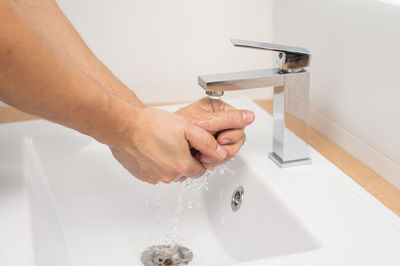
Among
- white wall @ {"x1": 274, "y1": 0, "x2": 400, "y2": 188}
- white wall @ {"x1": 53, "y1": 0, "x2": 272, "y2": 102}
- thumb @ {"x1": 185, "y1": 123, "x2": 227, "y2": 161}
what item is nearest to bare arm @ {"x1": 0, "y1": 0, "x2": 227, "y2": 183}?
thumb @ {"x1": 185, "y1": 123, "x2": 227, "y2": 161}

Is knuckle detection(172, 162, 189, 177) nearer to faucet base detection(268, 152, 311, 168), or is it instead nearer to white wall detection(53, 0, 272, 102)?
faucet base detection(268, 152, 311, 168)

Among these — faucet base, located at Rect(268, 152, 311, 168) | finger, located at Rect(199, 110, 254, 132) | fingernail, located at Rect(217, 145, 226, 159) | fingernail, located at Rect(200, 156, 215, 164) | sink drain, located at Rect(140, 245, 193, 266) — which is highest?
finger, located at Rect(199, 110, 254, 132)

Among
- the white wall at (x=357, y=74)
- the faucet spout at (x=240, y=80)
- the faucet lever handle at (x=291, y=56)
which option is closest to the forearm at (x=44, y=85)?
the faucet spout at (x=240, y=80)

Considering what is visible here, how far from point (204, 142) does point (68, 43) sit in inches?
11.0

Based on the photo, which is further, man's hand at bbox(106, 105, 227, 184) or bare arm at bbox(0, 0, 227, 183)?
man's hand at bbox(106, 105, 227, 184)

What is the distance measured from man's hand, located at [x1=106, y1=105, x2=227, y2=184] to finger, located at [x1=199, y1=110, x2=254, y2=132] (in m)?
0.03

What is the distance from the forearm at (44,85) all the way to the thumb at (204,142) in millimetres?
158

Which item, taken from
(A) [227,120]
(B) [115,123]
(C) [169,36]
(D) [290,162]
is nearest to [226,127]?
(A) [227,120]

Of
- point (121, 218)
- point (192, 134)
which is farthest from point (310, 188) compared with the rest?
point (121, 218)

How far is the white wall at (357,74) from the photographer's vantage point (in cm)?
83

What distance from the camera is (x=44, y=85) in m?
0.58

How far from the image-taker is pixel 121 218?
98 cm

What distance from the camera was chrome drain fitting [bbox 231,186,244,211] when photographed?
91cm

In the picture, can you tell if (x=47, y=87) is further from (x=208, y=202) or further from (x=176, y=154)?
(x=208, y=202)
